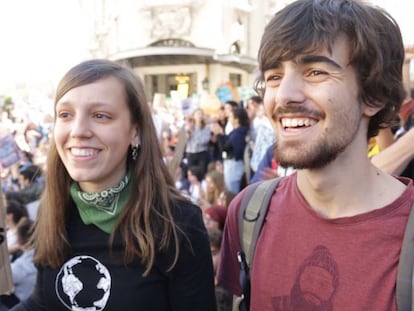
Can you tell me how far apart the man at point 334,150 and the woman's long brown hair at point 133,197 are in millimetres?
433

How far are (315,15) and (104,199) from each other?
3.08ft

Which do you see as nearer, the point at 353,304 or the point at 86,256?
the point at 353,304

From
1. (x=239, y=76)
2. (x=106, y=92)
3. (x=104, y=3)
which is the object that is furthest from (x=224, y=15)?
(x=106, y=92)

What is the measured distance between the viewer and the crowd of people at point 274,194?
52.2 inches

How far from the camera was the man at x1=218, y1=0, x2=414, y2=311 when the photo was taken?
1312mm

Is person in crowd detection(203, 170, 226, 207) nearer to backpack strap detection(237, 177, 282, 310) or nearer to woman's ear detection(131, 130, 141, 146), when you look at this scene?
woman's ear detection(131, 130, 141, 146)

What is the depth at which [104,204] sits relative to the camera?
5.65ft

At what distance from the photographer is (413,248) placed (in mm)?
1230

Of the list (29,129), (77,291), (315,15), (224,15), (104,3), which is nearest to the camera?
(315,15)

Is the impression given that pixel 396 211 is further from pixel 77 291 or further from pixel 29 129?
pixel 29 129

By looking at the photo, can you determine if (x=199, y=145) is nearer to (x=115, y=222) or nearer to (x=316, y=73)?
(x=115, y=222)

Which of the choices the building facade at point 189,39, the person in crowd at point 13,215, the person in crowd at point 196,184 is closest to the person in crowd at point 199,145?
the person in crowd at point 196,184

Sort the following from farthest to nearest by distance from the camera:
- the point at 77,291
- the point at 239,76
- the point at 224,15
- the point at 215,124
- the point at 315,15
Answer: the point at 239,76, the point at 224,15, the point at 215,124, the point at 77,291, the point at 315,15

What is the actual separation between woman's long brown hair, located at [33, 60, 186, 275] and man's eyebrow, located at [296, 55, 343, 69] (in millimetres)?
673
